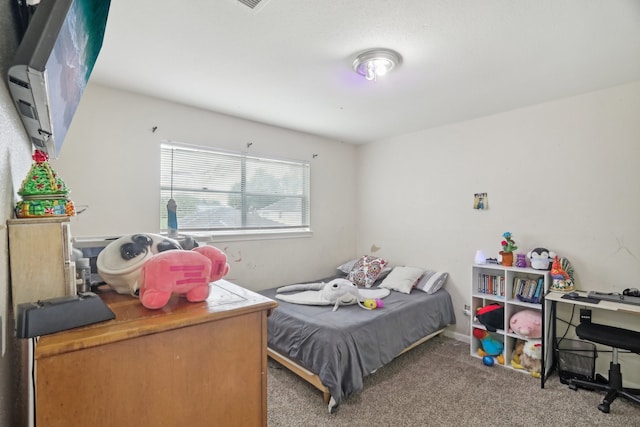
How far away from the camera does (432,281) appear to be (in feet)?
10.9

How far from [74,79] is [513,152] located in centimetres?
332

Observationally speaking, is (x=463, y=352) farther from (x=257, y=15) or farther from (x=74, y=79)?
(x=74, y=79)

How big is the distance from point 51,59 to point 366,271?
11.1ft

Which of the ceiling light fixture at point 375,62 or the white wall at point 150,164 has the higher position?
the ceiling light fixture at point 375,62

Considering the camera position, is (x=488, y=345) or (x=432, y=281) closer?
(x=488, y=345)

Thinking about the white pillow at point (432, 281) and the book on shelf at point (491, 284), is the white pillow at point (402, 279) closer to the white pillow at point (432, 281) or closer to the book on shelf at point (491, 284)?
the white pillow at point (432, 281)

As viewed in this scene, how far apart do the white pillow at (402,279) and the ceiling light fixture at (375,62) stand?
219cm

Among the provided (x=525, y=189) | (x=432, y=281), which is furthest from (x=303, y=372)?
(x=525, y=189)

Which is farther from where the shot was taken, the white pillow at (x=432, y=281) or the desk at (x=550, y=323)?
the white pillow at (x=432, y=281)

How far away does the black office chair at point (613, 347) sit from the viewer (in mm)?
2057

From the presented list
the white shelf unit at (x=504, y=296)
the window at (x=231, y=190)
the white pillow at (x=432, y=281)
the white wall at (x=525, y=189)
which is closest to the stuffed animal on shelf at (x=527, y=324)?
the white shelf unit at (x=504, y=296)

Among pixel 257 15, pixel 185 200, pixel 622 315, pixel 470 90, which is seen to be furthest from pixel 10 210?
pixel 622 315

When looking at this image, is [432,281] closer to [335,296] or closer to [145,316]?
[335,296]

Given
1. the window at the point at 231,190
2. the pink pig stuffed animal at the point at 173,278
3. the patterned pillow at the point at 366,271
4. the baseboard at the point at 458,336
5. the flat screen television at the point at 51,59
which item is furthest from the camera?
the patterned pillow at the point at 366,271
